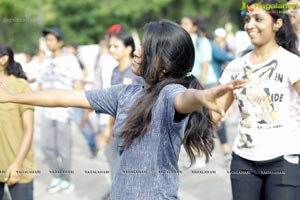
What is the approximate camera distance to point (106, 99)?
2779 millimetres

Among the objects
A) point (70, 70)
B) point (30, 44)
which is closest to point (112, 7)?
point (30, 44)

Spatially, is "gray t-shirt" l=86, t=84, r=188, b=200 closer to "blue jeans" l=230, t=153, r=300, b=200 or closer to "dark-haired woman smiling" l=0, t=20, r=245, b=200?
"dark-haired woman smiling" l=0, t=20, r=245, b=200

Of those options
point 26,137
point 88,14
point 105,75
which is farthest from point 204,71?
point 88,14

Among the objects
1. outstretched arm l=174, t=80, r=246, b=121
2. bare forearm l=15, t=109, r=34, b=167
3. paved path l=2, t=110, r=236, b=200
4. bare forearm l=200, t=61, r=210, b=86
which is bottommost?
paved path l=2, t=110, r=236, b=200

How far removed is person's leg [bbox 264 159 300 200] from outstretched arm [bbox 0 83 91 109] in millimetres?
1279

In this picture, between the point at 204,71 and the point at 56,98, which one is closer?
the point at 56,98

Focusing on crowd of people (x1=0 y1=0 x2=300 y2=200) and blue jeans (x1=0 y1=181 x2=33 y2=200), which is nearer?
crowd of people (x1=0 y1=0 x2=300 y2=200)

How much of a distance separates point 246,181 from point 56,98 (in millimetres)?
1359

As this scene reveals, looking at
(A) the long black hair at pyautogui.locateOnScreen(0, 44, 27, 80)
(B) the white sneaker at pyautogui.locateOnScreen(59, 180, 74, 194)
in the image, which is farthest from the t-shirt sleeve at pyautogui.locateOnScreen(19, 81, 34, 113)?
(B) the white sneaker at pyautogui.locateOnScreen(59, 180, 74, 194)

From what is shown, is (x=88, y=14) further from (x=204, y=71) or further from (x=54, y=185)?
(x=54, y=185)

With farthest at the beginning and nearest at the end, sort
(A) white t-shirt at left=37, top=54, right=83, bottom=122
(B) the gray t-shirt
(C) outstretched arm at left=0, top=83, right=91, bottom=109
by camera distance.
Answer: (A) white t-shirt at left=37, top=54, right=83, bottom=122, (C) outstretched arm at left=0, top=83, right=91, bottom=109, (B) the gray t-shirt

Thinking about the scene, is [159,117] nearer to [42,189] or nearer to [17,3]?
[42,189]

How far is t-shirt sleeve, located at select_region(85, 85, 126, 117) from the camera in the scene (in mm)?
2764

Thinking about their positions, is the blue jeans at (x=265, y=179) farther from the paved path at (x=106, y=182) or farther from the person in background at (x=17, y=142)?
the paved path at (x=106, y=182)
